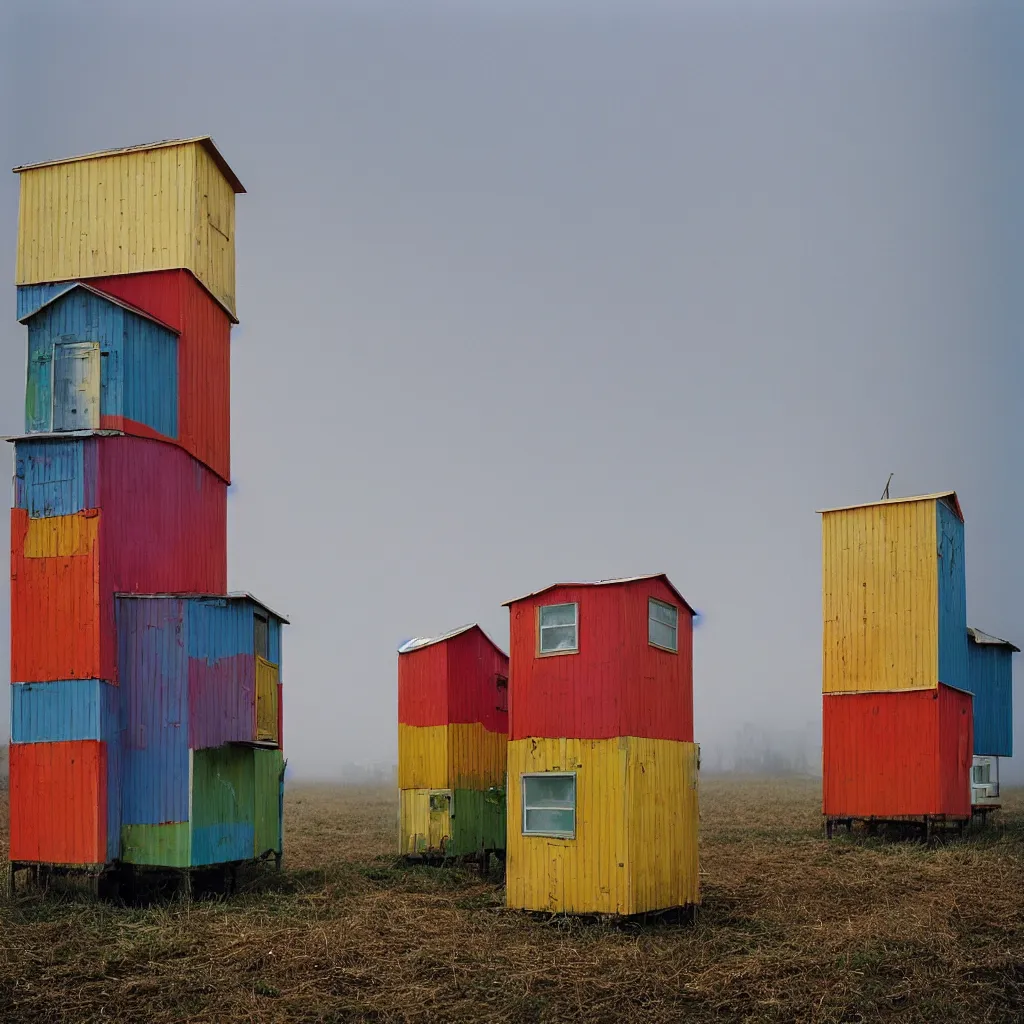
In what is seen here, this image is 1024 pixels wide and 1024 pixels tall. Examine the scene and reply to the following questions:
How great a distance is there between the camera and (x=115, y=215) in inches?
1025

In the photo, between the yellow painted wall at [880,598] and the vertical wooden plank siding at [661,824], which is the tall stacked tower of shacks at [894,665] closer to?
the yellow painted wall at [880,598]

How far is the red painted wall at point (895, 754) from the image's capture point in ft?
107

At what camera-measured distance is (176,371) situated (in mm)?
25516

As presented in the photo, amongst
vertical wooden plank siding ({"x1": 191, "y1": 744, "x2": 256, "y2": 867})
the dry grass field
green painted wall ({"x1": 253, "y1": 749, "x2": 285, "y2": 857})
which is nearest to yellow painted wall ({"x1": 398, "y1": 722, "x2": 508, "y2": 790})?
the dry grass field

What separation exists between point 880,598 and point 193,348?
18922 millimetres

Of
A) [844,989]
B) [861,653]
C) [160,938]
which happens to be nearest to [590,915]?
[844,989]

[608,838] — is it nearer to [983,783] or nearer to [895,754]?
[895,754]

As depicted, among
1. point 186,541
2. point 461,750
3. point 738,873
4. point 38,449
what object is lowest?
point 738,873

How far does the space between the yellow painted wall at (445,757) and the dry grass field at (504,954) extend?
115 inches

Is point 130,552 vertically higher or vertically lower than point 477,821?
higher

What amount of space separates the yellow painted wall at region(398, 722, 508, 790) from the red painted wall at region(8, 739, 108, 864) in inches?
321

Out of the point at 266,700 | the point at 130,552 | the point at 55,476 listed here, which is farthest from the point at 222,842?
the point at 55,476

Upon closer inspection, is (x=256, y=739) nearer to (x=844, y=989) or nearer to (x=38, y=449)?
(x=38, y=449)

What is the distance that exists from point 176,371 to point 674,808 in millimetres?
12928
